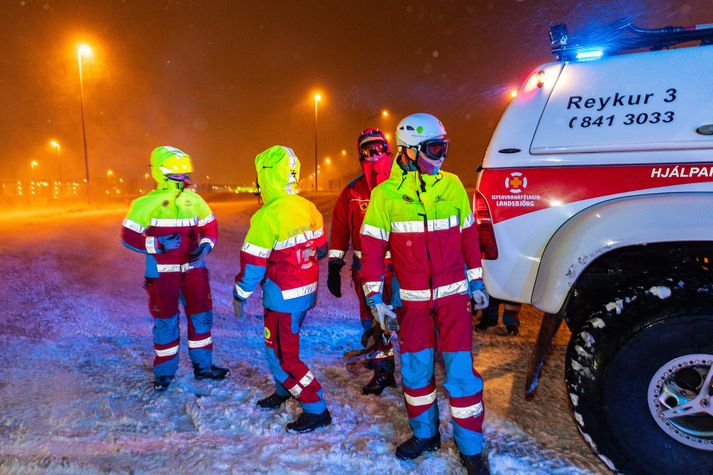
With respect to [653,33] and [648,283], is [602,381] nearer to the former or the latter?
[648,283]

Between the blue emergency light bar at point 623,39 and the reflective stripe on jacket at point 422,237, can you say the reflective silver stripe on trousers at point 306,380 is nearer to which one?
the reflective stripe on jacket at point 422,237

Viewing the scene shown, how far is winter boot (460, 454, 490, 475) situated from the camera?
8.84 feet

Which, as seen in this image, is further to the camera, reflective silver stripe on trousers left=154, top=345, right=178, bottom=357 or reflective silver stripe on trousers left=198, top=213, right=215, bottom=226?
reflective silver stripe on trousers left=198, top=213, right=215, bottom=226

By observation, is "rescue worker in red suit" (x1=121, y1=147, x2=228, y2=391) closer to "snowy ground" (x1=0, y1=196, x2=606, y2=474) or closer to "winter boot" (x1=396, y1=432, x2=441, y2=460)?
"snowy ground" (x1=0, y1=196, x2=606, y2=474)

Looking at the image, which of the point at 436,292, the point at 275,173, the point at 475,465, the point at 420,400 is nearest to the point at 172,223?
the point at 275,173

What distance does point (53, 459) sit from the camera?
9.28ft

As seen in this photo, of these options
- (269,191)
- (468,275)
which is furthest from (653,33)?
(269,191)

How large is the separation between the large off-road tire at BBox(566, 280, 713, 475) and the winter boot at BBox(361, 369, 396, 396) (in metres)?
1.60

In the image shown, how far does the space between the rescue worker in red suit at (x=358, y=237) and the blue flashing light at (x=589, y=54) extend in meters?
1.64

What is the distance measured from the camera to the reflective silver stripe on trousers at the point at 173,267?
153 inches

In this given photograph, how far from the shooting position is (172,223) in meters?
3.95

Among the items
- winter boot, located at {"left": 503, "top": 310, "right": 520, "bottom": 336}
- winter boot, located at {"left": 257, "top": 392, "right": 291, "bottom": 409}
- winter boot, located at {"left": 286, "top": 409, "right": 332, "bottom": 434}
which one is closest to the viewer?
winter boot, located at {"left": 286, "top": 409, "right": 332, "bottom": 434}

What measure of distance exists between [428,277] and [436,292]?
0.35 ft

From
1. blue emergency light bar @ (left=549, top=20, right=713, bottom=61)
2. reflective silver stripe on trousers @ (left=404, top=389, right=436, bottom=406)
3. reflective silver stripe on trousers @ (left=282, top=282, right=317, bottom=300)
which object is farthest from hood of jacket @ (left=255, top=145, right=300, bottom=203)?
blue emergency light bar @ (left=549, top=20, right=713, bottom=61)
